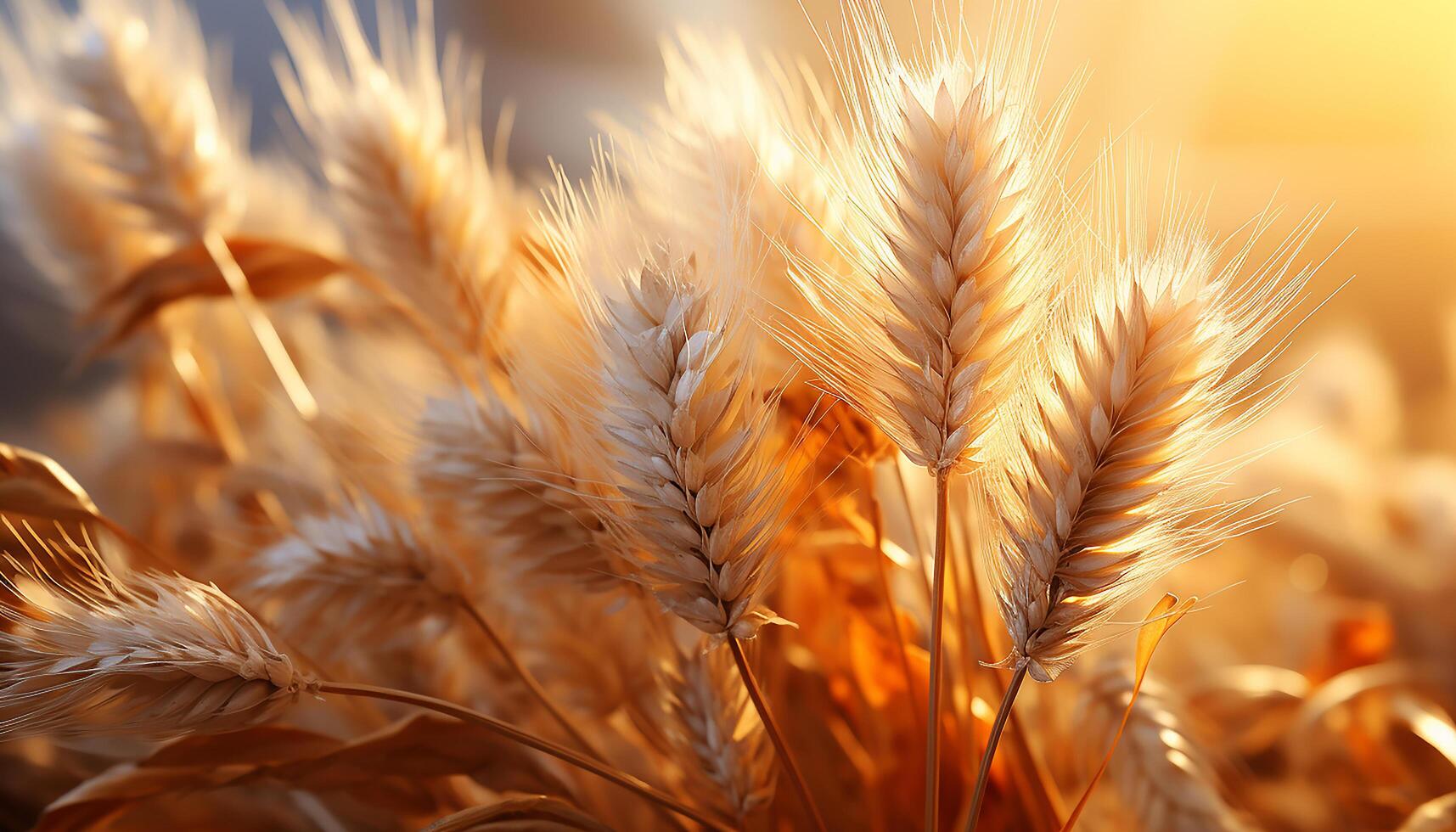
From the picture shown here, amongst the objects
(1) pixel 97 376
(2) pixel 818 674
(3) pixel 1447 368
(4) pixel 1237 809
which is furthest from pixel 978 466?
(1) pixel 97 376

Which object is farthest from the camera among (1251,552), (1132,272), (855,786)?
(1251,552)

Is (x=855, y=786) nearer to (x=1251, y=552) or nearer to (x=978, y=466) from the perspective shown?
(x=978, y=466)

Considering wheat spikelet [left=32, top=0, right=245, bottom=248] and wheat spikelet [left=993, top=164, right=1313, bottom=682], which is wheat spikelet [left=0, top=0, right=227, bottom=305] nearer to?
wheat spikelet [left=32, top=0, right=245, bottom=248]

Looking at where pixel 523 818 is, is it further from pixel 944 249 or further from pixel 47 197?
pixel 47 197

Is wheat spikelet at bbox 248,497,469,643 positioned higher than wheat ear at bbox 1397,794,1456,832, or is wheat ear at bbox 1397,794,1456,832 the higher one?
wheat spikelet at bbox 248,497,469,643

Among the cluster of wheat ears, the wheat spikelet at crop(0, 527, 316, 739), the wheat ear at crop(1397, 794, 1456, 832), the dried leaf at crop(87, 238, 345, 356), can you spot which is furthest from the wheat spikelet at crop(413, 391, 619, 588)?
the wheat ear at crop(1397, 794, 1456, 832)

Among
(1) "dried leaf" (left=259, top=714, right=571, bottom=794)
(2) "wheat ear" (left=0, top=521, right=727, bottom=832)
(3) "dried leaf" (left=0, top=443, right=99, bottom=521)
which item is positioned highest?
(3) "dried leaf" (left=0, top=443, right=99, bottom=521)
